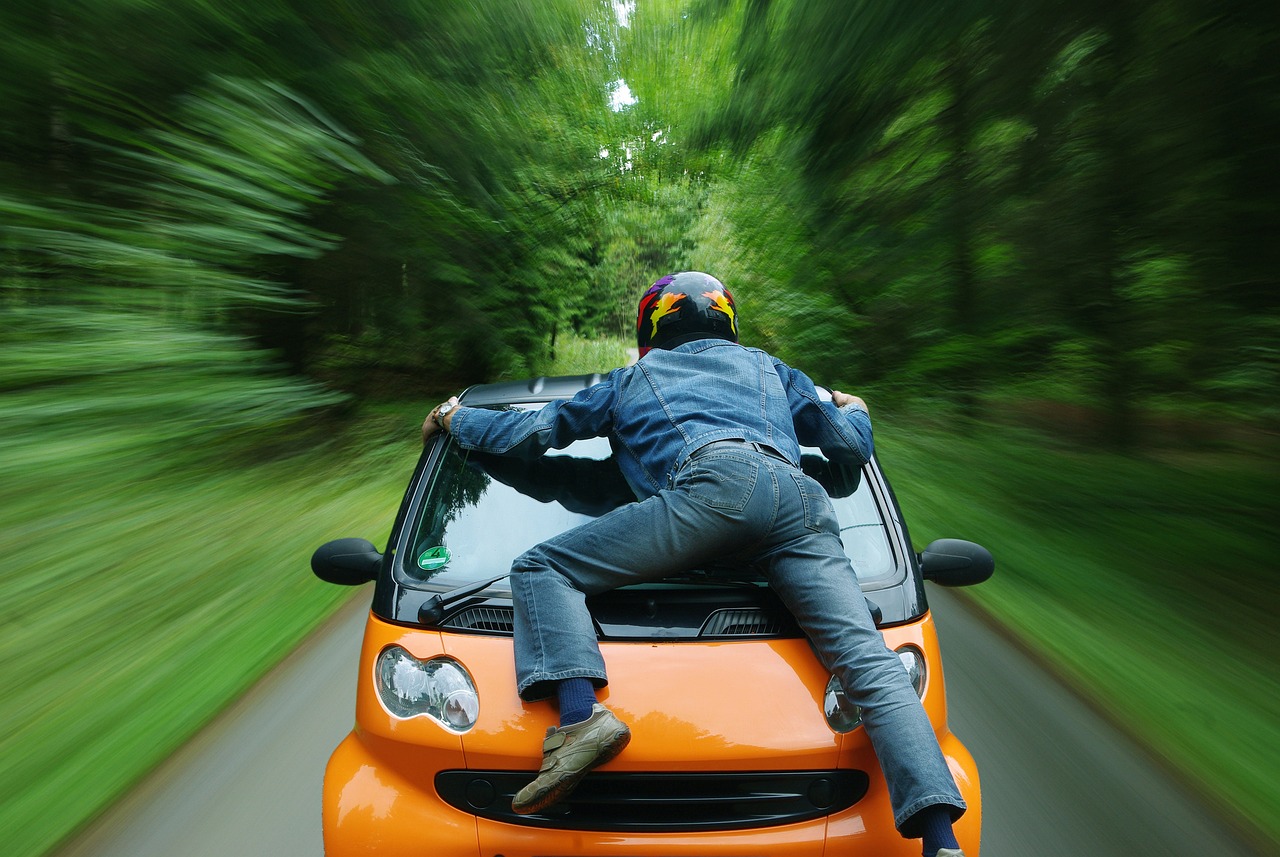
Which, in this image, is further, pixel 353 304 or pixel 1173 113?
pixel 353 304

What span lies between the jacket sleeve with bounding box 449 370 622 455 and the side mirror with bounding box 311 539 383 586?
0.47m

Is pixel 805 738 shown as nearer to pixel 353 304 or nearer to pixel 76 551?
pixel 76 551

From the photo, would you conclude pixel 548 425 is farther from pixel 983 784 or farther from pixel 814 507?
pixel 983 784

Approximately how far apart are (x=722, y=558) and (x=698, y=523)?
194 millimetres

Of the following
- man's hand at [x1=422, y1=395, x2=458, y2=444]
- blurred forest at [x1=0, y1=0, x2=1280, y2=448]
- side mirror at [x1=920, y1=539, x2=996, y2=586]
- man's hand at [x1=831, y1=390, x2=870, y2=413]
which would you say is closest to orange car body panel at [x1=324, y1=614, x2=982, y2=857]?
side mirror at [x1=920, y1=539, x2=996, y2=586]

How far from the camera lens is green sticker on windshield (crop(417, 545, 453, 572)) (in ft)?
8.43

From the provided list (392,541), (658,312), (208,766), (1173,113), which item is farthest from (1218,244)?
(208,766)

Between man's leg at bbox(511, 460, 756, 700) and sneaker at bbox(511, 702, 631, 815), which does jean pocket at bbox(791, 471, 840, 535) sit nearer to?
man's leg at bbox(511, 460, 756, 700)

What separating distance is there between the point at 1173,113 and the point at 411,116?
7188 mm

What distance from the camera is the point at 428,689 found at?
2203 mm

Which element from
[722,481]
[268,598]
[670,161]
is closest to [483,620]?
[722,481]

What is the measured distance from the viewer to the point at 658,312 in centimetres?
292

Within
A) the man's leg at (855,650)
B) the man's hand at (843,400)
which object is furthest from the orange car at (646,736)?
the man's hand at (843,400)

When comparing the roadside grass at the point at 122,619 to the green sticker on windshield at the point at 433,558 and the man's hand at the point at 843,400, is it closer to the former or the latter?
the green sticker on windshield at the point at 433,558
